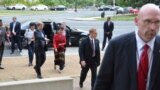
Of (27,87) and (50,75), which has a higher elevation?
(27,87)

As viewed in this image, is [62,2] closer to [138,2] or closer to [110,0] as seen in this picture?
[110,0]

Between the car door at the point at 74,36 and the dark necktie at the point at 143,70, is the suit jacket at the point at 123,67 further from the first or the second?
the car door at the point at 74,36

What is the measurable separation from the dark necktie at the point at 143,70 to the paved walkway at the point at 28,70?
26.2ft

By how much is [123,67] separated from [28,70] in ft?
36.1

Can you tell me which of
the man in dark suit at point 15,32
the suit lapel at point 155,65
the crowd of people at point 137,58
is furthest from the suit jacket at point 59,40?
the suit lapel at point 155,65

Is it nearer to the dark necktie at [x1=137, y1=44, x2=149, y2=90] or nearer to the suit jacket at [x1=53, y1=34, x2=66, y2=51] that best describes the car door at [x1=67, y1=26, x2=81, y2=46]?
the suit jacket at [x1=53, y1=34, x2=66, y2=51]

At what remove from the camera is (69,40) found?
858 inches

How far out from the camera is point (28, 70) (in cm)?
1470

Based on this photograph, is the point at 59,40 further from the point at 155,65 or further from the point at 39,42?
the point at 155,65

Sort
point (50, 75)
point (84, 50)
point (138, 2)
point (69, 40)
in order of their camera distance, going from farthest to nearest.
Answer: point (138, 2) → point (69, 40) → point (50, 75) → point (84, 50)

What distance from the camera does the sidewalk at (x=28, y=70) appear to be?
1318 centimetres

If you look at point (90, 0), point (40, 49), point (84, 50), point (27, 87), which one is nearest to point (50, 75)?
point (40, 49)

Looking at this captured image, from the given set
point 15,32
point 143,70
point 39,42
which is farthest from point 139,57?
point 15,32

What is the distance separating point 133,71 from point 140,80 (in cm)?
11
